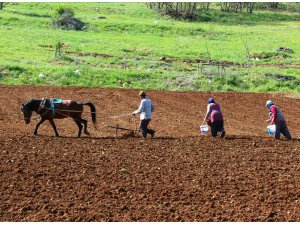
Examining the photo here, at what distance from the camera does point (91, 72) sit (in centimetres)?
2834

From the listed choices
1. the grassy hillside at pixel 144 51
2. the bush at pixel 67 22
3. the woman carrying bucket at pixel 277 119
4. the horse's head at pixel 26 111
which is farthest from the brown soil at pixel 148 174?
the bush at pixel 67 22

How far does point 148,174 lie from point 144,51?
1047 inches

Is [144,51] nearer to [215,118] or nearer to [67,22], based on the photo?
[67,22]

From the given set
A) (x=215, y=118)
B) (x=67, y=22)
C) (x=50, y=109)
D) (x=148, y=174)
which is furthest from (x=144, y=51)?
(x=148, y=174)

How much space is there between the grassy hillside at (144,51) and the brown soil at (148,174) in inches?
307

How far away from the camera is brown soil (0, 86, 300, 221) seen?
403 inches

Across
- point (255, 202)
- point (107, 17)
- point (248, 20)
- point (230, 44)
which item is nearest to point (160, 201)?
point (255, 202)

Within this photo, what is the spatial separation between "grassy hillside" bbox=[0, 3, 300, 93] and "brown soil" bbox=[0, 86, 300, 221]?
25.6ft

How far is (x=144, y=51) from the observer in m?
38.8

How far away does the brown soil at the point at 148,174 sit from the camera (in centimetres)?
1024

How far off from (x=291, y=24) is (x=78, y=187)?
57258mm

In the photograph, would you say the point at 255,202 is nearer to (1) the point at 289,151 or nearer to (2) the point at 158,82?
(1) the point at 289,151

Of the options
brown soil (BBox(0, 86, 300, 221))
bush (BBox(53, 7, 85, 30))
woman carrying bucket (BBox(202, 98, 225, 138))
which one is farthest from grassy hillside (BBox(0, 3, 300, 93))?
woman carrying bucket (BBox(202, 98, 225, 138))

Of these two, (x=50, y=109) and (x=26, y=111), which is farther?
(x=26, y=111)
